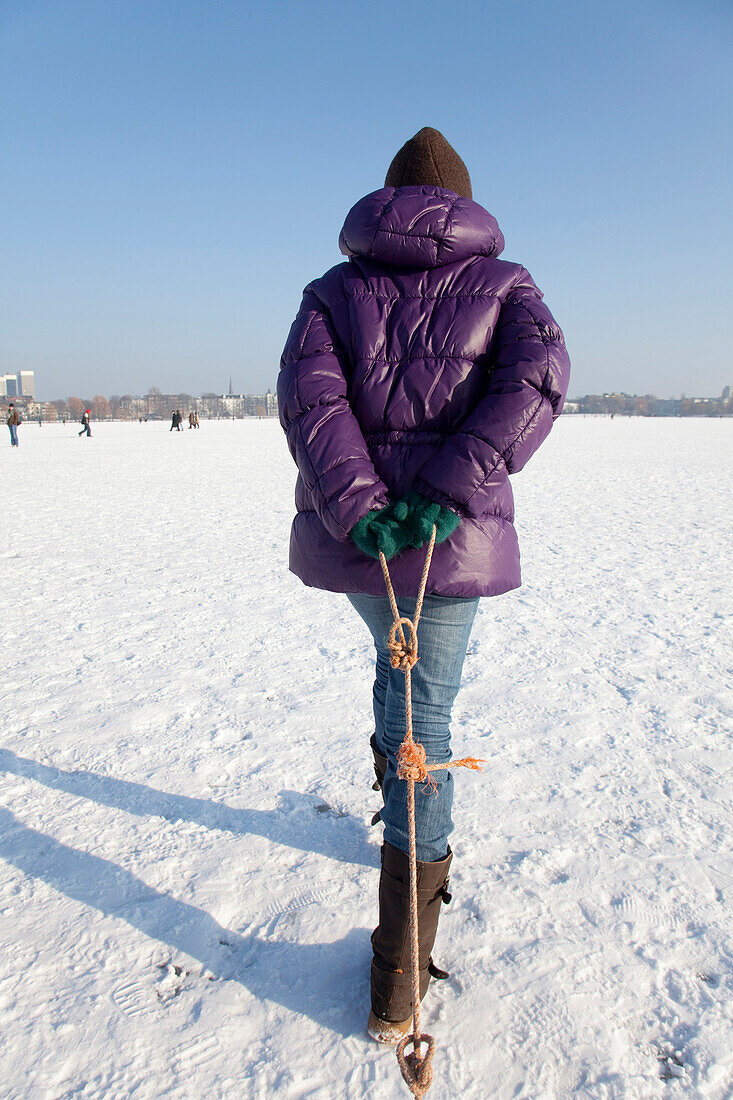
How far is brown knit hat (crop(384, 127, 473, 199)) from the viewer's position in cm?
172

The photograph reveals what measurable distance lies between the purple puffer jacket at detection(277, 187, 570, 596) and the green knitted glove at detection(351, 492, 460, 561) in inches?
0.9

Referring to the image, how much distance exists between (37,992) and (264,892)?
0.60 meters

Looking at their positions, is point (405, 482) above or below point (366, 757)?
above

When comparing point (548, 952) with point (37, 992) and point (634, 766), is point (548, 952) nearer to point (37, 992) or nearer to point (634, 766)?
point (634, 766)

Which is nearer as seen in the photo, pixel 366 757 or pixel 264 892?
pixel 264 892

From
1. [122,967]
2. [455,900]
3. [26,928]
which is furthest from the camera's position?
[455,900]

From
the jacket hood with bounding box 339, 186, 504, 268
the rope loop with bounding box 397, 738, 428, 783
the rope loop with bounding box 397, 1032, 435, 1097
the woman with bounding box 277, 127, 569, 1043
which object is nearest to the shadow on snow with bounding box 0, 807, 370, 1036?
the woman with bounding box 277, 127, 569, 1043

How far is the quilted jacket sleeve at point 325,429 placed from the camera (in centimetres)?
147

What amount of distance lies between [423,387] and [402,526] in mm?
329

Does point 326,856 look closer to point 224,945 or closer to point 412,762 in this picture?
point 224,945

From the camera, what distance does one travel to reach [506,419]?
147 centimetres

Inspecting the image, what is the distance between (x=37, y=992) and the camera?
62.9 inches

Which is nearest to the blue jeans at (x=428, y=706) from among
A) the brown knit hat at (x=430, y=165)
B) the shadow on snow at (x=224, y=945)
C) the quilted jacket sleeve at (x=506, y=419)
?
the quilted jacket sleeve at (x=506, y=419)

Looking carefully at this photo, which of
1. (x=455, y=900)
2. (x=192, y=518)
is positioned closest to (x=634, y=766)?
(x=455, y=900)
